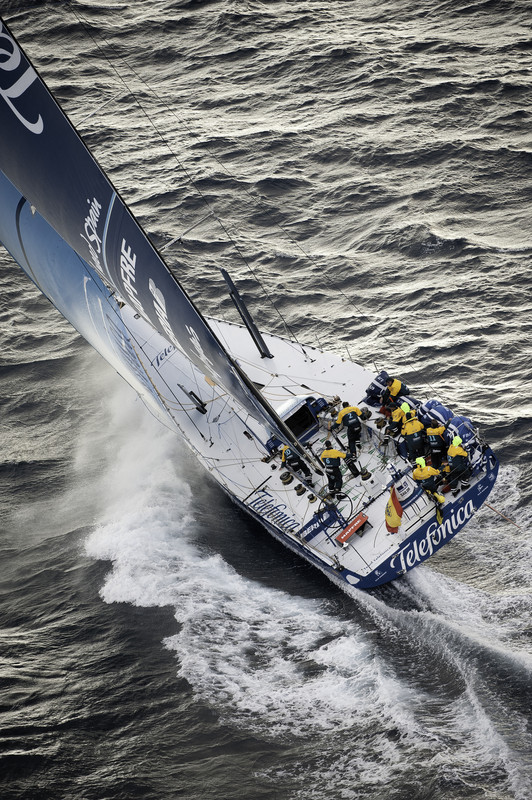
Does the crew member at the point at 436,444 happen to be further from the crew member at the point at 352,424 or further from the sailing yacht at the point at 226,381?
the crew member at the point at 352,424

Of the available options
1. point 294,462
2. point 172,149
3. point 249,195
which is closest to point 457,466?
point 294,462

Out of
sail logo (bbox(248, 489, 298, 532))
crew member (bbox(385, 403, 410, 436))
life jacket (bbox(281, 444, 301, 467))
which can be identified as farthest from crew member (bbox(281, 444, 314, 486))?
crew member (bbox(385, 403, 410, 436))

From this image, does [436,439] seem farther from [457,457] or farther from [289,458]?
[289,458]

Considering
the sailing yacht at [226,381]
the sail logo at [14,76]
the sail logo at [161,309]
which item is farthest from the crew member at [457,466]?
the sail logo at [14,76]

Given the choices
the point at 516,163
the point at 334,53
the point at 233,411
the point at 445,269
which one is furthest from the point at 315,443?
the point at 334,53

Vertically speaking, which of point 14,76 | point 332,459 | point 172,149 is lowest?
point 332,459

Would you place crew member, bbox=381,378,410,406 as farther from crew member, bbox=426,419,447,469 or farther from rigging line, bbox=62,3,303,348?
rigging line, bbox=62,3,303,348
